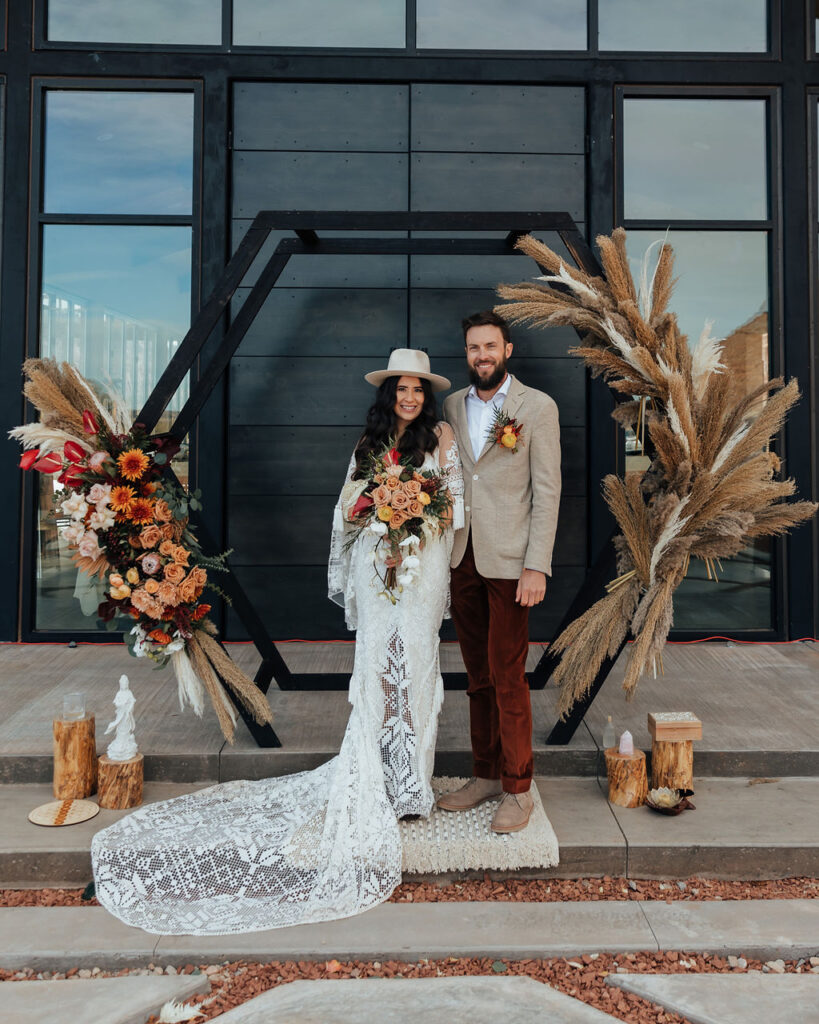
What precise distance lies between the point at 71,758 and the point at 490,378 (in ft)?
6.68

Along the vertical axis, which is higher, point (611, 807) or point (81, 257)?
point (81, 257)

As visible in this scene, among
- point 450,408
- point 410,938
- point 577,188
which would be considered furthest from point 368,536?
point 577,188

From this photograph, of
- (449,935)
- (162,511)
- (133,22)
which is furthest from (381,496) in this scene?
(133,22)

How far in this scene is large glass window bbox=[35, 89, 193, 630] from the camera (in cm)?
484

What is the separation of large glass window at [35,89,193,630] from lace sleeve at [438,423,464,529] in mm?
2410

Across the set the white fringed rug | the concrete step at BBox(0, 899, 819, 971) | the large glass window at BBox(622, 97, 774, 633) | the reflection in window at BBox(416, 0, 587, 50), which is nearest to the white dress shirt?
the white fringed rug

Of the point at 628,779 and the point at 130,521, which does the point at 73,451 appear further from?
the point at 628,779

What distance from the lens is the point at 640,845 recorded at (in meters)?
2.73

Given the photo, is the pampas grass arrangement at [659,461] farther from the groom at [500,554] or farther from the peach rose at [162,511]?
the peach rose at [162,511]

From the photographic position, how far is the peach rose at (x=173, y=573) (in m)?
2.95

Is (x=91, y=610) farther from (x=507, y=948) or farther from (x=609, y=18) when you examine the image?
(x=609, y=18)

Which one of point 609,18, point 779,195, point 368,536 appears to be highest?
point 609,18

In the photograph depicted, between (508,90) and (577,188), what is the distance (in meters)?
0.69

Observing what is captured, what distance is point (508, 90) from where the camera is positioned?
4.83 metres
